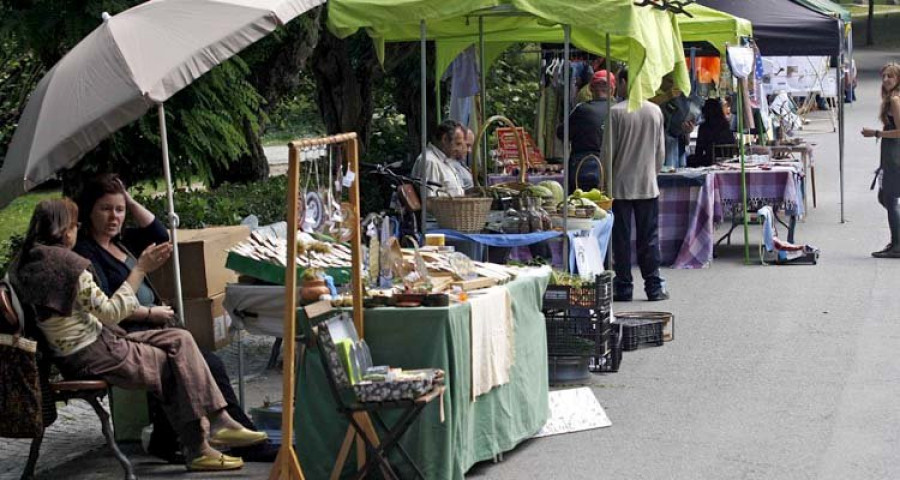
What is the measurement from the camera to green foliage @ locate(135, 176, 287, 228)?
35.4 feet

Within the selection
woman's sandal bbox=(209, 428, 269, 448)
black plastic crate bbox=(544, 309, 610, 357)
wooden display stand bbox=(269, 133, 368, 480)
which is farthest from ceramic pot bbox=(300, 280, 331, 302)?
black plastic crate bbox=(544, 309, 610, 357)

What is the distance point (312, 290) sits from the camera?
6793 millimetres

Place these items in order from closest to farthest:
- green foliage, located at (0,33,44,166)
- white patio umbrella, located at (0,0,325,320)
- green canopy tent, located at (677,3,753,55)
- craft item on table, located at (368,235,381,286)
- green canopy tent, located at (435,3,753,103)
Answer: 1. white patio umbrella, located at (0,0,325,320)
2. craft item on table, located at (368,235,381,286)
3. green canopy tent, located at (435,3,753,103)
4. green canopy tent, located at (677,3,753,55)
5. green foliage, located at (0,33,44,166)

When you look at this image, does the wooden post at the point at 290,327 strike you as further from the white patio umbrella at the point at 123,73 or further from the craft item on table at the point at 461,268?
the craft item on table at the point at 461,268

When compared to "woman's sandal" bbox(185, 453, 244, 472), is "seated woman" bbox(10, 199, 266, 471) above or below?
above

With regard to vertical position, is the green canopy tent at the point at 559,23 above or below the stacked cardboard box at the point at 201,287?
above

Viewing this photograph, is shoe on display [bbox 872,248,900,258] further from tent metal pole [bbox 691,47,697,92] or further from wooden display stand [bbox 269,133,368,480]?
wooden display stand [bbox 269,133,368,480]

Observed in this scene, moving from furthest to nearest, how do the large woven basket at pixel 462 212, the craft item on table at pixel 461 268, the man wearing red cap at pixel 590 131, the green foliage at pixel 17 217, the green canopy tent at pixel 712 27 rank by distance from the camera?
the green foliage at pixel 17 217, the green canopy tent at pixel 712 27, the man wearing red cap at pixel 590 131, the large woven basket at pixel 462 212, the craft item on table at pixel 461 268

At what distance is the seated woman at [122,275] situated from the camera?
7348mm

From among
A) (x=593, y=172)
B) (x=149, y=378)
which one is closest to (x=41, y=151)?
(x=149, y=378)

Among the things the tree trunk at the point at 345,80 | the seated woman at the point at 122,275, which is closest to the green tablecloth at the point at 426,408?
the seated woman at the point at 122,275

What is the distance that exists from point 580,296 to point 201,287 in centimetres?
263

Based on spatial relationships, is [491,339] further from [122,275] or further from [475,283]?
[122,275]

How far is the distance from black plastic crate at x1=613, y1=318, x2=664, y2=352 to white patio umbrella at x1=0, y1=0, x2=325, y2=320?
4.22 m
